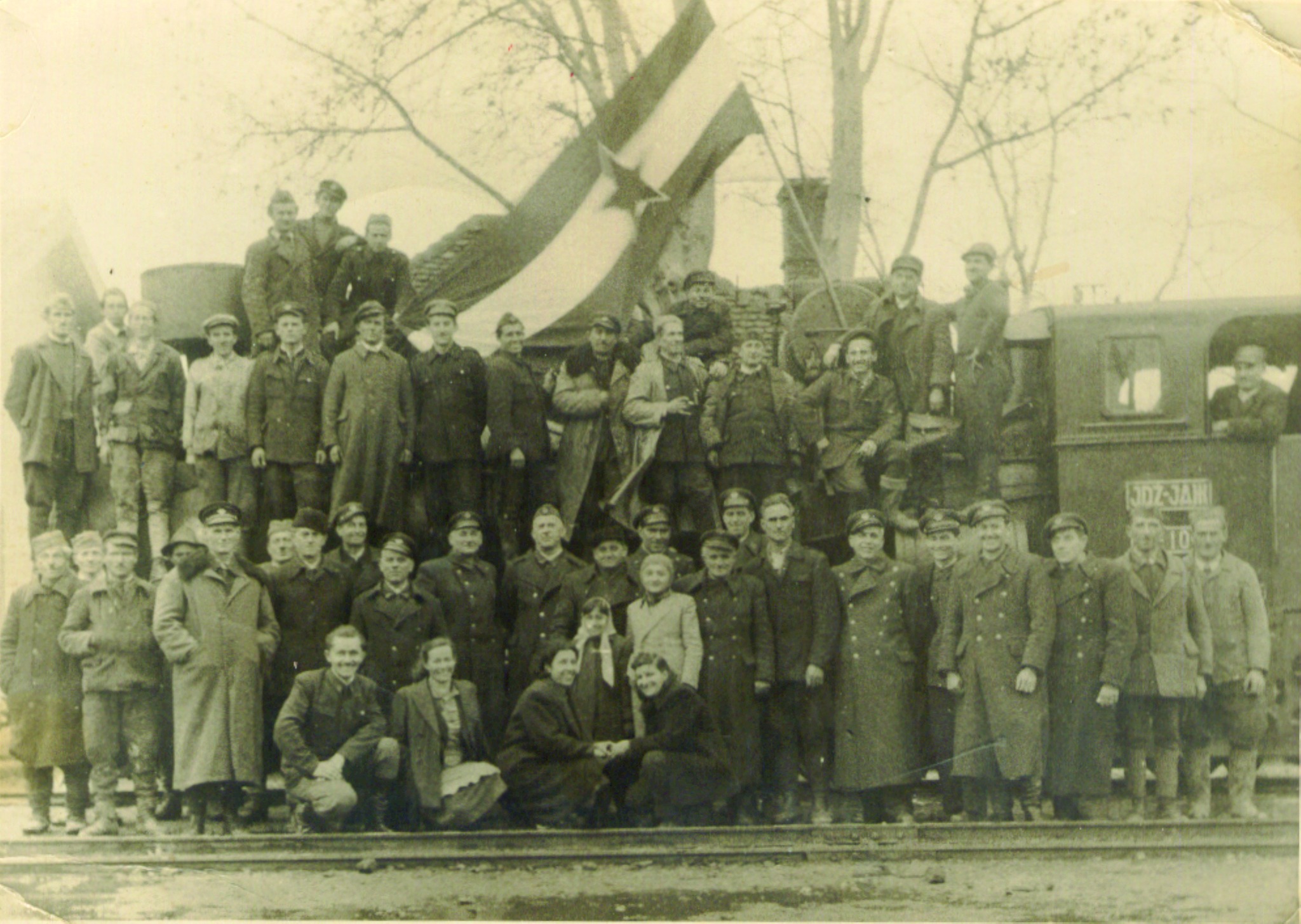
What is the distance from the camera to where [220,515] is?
6.99 metres

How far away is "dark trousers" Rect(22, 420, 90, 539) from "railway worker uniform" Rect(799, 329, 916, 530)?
389 cm

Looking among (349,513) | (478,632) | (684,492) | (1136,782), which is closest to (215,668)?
(349,513)

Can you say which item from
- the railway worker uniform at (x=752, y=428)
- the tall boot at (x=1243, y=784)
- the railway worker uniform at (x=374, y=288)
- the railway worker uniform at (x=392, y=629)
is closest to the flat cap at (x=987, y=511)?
the railway worker uniform at (x=752, y=428)

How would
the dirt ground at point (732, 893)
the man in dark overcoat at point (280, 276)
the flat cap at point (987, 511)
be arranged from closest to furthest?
the dirt ground at point (732, 893), the flat cap at point (987, 511), the man in dark overcoat at point (280, 276)

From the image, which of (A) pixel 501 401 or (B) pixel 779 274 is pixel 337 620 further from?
(B) pixel 779 274

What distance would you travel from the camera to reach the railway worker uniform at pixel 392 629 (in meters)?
6.85

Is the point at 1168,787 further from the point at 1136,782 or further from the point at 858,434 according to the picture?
the point at 858,434

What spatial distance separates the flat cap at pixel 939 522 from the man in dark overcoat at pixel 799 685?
1.93 feet

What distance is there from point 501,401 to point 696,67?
214cm

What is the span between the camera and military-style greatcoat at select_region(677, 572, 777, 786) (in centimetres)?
681

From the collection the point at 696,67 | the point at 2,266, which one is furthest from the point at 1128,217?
the point at 2,266

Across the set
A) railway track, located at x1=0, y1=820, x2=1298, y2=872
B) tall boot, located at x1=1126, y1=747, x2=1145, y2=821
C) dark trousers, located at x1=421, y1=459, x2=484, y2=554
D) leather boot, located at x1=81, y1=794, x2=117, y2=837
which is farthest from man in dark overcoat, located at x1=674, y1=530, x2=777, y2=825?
leather boot, located at x1=81, y1=794, x2=117, y2=837

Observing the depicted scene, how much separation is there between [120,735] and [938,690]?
4.15m

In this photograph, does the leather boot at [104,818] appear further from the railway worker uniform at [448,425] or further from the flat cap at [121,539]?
the railway worker uniform at [448,425]
